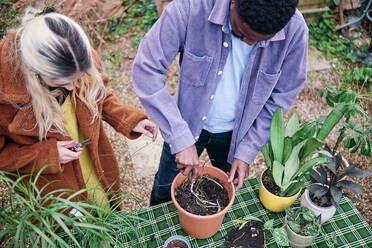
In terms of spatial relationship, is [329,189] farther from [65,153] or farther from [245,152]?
[65,153]

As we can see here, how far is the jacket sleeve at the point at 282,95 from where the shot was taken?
4.72 ft

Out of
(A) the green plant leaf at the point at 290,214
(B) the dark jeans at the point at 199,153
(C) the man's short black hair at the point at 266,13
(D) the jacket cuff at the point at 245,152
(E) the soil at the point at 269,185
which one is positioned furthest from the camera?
(B) the dark jeans at the point at 199,153

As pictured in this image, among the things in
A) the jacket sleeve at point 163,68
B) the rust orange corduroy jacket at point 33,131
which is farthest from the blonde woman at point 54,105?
the jacket sleeve at point 163,68

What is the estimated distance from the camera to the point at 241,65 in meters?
1.52

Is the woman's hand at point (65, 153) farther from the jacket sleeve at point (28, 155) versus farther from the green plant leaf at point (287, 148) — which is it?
the green plant leaf at point (287, 148)

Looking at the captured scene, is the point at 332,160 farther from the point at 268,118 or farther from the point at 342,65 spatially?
the point at 342,65

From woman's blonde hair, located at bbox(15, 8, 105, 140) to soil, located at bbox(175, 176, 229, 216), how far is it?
678 millimetres

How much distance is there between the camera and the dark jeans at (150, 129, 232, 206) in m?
1.88

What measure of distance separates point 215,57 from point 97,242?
94 centimetres

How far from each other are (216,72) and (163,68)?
10.3 inches

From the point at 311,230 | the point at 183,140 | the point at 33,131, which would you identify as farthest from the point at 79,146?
the point at 311,230

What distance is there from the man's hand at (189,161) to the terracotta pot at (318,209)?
536 millimetres

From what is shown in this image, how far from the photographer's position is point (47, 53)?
3.82 feet

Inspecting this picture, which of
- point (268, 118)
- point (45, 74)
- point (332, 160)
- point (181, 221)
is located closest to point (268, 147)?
point (268, 118)
